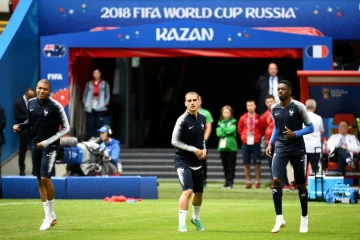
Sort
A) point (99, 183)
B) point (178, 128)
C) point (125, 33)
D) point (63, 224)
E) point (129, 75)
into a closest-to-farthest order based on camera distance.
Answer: point (178, 128) → point (63, 224) → point (99, 183) → point (125, 33) → point (129, 75)

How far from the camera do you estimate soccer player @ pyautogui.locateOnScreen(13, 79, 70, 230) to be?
14992mm

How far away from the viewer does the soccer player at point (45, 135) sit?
1499 centimetres

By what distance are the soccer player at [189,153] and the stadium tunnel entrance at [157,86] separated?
39.1 ft

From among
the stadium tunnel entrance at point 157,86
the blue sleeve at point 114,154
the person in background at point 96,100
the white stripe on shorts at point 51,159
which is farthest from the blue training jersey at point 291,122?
the person in background at point 96,100

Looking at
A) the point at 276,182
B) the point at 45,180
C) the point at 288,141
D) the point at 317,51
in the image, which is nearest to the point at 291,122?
the point at 288,141

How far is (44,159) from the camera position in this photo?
15055 mm

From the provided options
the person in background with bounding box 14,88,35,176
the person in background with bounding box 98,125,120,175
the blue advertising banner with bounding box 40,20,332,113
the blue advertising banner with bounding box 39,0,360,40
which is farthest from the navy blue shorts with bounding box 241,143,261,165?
the person in background with bounding box 14,88,35,176

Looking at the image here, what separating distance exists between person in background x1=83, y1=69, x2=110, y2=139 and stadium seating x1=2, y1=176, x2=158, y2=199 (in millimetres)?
5981

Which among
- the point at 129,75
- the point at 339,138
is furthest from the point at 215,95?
the point at 339,138

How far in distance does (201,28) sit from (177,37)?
2.05 ft

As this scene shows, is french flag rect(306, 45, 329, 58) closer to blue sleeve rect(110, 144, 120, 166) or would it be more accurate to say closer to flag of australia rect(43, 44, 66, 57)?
blue sleeve rect(110, 144, 120, 166)

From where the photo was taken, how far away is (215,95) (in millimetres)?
32750

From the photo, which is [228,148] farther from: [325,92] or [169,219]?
[169,219]

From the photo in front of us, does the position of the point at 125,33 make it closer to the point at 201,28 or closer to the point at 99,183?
the point at 201,28
